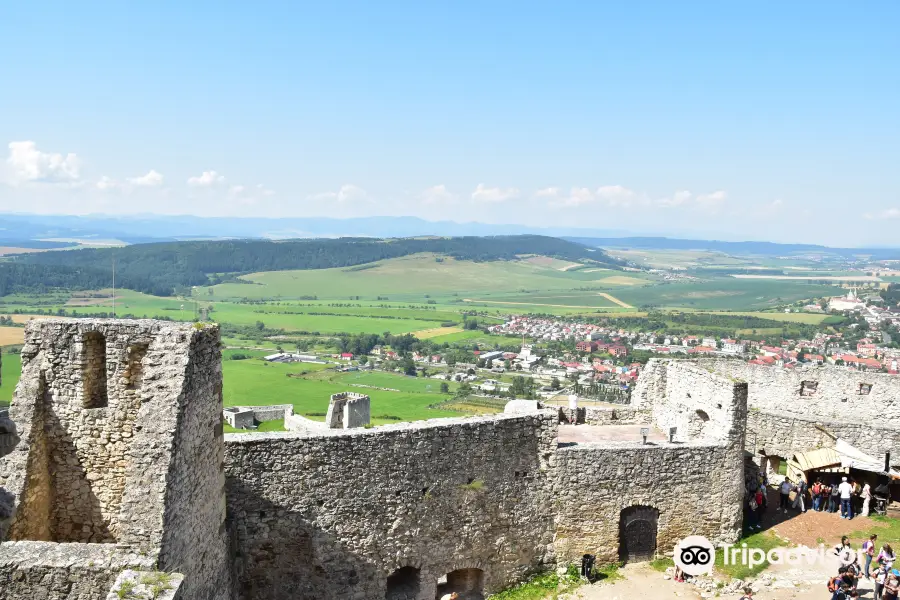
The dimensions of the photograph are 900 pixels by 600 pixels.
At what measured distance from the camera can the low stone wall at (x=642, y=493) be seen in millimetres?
14711

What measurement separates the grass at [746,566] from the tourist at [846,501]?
225 cm

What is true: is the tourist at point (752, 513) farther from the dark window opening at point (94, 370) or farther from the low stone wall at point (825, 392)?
the dark window opening at point (94, 370)

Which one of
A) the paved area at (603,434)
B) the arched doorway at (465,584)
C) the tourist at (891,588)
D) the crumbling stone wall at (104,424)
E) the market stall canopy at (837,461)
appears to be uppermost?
the crumbling stone wall at (104,424)

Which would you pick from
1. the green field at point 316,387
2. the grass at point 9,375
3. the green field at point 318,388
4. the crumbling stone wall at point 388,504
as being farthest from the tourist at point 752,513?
the green field at point 318,388

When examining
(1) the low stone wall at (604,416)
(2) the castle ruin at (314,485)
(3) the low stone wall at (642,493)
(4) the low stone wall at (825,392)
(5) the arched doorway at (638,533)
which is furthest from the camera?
(4) the low stone wall at (825,392)

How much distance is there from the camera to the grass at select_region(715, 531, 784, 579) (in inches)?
582

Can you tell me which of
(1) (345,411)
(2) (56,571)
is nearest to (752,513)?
(1) (345,411)

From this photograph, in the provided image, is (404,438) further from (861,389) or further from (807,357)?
(807,357)

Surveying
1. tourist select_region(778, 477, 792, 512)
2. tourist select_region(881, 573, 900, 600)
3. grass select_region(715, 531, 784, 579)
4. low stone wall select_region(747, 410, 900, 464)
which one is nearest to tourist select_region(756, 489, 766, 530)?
grass select_region(715, 531, 784, 579)

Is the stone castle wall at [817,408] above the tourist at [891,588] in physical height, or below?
above

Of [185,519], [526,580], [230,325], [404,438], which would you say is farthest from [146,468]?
[230,325]

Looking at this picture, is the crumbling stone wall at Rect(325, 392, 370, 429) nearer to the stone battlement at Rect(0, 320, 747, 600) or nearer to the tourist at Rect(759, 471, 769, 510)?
the stone battlement at Rect(0, 320, 747, 600)

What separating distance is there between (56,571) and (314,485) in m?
4.68

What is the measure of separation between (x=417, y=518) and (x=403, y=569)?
A: 1.19 metres
